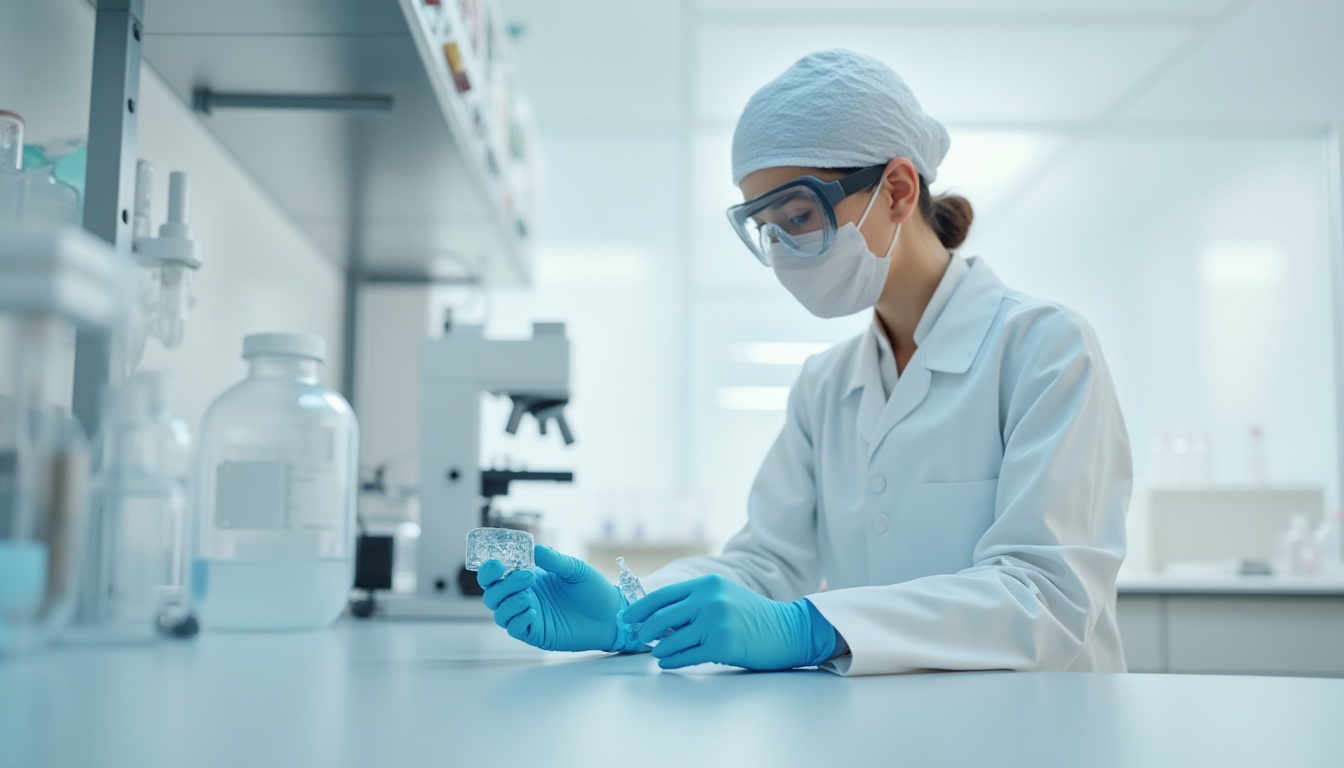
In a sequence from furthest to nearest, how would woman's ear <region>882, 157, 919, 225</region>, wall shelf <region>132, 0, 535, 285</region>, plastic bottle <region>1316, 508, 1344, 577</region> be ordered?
plastic bottle <region>1316, 508, 1344, 577</region>
woman's ear <region>882, 157, 919, 225</region>
wall shelf <region>132, 0, 535, 285</region>

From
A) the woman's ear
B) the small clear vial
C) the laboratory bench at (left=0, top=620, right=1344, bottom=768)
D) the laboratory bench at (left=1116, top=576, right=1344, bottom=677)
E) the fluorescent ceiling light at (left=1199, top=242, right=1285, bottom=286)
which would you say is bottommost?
the laboratory bench at (left=1116, top=576, right=1344, bottom=677)

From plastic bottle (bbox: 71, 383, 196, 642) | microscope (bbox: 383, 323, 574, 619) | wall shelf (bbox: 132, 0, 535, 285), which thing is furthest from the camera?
microscope (bbox: 383, 323, 574, 619)

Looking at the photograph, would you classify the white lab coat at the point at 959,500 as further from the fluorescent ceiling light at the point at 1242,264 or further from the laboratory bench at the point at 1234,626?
the fluorescent ceiling light at the point at 1242,264

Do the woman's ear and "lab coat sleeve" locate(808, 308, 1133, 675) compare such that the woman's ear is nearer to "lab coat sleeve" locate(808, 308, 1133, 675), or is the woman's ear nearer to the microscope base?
"lab coat sleeve" locate(808, 308, 1133, 675)

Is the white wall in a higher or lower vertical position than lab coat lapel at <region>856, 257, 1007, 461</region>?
higher

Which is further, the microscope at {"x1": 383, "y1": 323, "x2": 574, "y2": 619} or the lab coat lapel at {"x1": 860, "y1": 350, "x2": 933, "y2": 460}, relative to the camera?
the microscope at {"x1": 383, "y1": 323, "x2": 574, "y2": 619}

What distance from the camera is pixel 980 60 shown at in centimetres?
390

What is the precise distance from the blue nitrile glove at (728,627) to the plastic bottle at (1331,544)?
333 centimetres

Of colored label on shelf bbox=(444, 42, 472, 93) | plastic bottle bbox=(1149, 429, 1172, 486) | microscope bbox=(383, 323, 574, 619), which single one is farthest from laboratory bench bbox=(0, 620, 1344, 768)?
Result: plastic bottle bbox=(1149, 429, 1172, 486)

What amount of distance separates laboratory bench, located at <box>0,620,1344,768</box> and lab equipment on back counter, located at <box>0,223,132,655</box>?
127mm

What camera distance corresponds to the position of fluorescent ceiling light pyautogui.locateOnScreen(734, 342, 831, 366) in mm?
4852

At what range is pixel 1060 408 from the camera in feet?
4.21

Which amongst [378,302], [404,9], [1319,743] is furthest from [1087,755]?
[378,302]

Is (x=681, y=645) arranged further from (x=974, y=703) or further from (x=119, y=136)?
(x=119, y=136)
